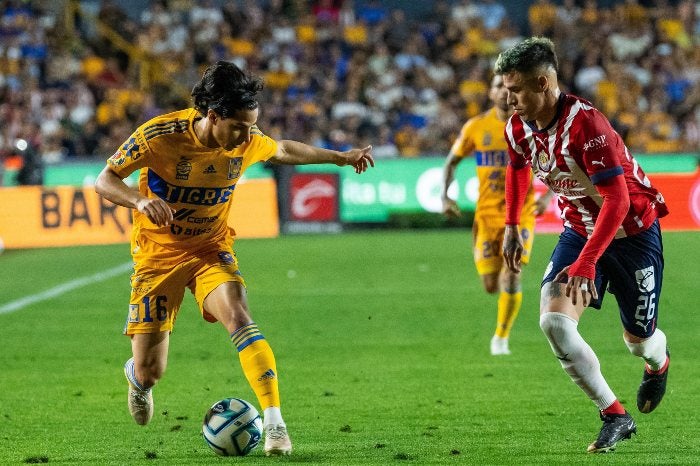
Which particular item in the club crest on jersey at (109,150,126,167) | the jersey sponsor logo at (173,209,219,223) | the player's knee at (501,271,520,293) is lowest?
the player's knee at (501,271,520,293)

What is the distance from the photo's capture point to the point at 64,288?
50.0 ft

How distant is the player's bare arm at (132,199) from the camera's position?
6031mm

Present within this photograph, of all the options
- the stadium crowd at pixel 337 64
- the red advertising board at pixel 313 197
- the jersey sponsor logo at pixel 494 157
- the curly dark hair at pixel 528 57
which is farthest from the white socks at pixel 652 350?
the stadium crowd at pixel 337 64

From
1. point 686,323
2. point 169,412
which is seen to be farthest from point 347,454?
point 686,323

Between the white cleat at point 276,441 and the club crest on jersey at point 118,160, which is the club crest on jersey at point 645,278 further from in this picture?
the club crest on jersey at point 118,160

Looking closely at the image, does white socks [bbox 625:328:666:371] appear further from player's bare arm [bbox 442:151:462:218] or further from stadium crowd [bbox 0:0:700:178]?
stadium crowd [bbox 0:0:700:178]

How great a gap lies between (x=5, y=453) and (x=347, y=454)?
1782 millimetres

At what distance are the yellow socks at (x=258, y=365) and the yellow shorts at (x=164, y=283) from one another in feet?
1.32

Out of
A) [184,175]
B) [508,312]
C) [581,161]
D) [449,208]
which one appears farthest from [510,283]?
[184,175]

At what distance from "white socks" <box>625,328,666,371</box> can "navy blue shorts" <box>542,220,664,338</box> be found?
0.62 feet

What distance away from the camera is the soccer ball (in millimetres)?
6391

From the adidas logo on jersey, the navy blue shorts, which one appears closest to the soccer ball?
the adidas logo on jersey

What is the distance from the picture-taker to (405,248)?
64.9 ft

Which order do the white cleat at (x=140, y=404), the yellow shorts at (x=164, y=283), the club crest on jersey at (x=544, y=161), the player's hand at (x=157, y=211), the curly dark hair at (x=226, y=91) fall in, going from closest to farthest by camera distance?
the player's hand at (x=157, y=211)
the curly dark hair at (x=226, y=91)
the club crest on jersey at (x=544, y=161)
the yellow shorts at (x=164, y=283)
the white cleat at (x=140, y=404)
